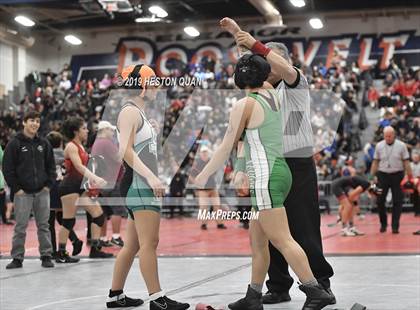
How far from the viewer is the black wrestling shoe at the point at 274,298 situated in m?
5.42

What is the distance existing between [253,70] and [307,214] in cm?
125

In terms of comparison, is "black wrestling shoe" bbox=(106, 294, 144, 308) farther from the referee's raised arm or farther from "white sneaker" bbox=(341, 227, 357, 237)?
"white sneaker" bbox=(341, 227, 357, 237)

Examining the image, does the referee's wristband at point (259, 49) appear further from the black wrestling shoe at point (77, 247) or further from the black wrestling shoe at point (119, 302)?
the black wrestling shoe at point (77, 247)

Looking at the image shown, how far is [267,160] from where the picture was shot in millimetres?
4734

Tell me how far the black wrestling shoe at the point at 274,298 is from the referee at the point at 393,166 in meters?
6.79

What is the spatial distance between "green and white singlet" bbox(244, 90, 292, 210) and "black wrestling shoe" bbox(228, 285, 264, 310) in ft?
2.14

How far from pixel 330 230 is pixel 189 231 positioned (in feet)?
8.24

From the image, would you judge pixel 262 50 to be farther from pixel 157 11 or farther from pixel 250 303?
pixel 157 11

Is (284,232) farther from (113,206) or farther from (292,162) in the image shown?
(113,206)

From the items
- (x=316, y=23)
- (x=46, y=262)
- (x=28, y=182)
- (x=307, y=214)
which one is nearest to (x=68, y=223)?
(x=46, y=262)

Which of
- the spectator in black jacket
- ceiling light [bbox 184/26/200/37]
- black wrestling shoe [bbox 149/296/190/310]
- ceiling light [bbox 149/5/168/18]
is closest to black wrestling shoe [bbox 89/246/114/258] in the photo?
the spectator in black jacket

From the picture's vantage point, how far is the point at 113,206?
995 centimetres

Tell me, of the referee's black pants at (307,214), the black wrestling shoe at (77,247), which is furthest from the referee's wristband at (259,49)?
the black wrestling shoe at (77,247)

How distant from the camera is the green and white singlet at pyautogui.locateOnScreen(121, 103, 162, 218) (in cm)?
506
